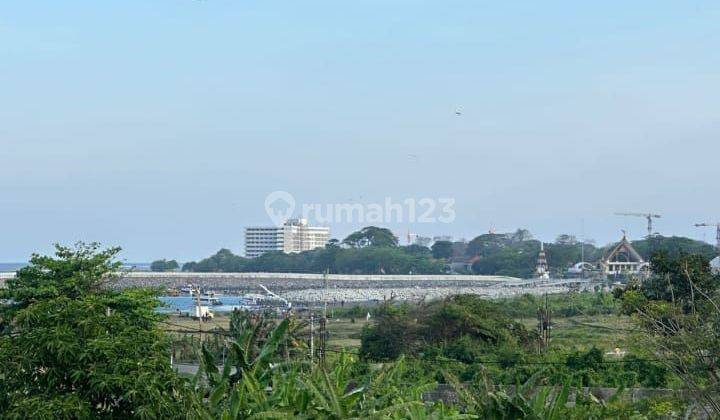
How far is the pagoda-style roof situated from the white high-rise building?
6916 centimetres

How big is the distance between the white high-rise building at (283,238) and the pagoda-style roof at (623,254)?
6916 cm

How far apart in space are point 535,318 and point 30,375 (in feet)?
161

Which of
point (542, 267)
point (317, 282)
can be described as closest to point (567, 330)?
point (317, 282)

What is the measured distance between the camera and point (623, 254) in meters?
122

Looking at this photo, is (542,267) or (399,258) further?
(399,258)

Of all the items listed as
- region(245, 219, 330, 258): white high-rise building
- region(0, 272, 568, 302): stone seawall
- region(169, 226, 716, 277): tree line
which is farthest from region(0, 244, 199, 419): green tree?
region(245, 219, 330, 258): white high-rise building

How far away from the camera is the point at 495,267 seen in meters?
138

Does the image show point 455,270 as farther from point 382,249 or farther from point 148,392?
point 148,392

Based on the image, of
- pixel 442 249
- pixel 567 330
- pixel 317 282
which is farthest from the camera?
pixel 442 249

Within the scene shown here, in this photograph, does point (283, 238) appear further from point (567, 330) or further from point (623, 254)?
point (567, 330)

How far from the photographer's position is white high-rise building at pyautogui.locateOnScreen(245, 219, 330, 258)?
180250 mm

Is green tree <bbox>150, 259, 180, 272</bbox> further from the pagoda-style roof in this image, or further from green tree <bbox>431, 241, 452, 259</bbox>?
the pagoda-style roof

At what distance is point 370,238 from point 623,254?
43.5 meters

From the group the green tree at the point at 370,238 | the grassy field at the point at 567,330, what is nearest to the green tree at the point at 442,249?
the green tree at the point at 370,238
